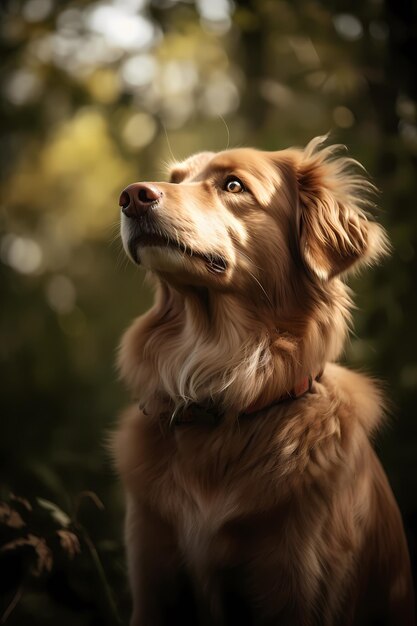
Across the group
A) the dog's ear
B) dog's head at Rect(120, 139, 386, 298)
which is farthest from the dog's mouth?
the dog's ear

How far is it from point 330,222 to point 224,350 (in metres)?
Answer: 0.63

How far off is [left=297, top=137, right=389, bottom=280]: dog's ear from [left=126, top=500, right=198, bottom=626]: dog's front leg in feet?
3.51

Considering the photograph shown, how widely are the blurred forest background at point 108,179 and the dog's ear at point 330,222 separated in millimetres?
468

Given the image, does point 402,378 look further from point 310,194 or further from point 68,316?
point 68,316

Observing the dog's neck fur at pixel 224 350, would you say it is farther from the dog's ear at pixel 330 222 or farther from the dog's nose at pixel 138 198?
the dog's nose at pixel 138 198

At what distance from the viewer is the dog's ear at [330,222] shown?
224 centimetres

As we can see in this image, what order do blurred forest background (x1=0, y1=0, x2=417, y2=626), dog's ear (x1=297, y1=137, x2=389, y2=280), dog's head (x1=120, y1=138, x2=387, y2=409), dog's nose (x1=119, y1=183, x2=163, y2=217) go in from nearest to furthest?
dog's nose (x1=119, y1=183, x2=163, y2=217) → dog's head (x1=120, y1=138, x2=387, y2=409) → dog's ear (x1=297, y1=137, x2=389, y2=280) → blurred forest background (x1=0, y1=0, x2=417, y2=626)

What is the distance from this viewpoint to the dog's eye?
224 centimetres

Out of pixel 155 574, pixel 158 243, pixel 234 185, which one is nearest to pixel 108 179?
pixel 234 185

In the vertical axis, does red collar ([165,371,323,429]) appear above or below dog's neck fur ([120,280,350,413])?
below

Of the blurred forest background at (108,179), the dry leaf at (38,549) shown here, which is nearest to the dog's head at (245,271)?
the blurred forest background at (108,179)

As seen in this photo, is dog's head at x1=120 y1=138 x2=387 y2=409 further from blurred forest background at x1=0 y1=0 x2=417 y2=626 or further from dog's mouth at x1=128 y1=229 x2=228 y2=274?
blurred forest background at x1=0 y1=0 x2=417 y2=626

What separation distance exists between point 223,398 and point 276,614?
73 centimetres

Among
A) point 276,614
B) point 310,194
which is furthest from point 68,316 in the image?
point 276,614
